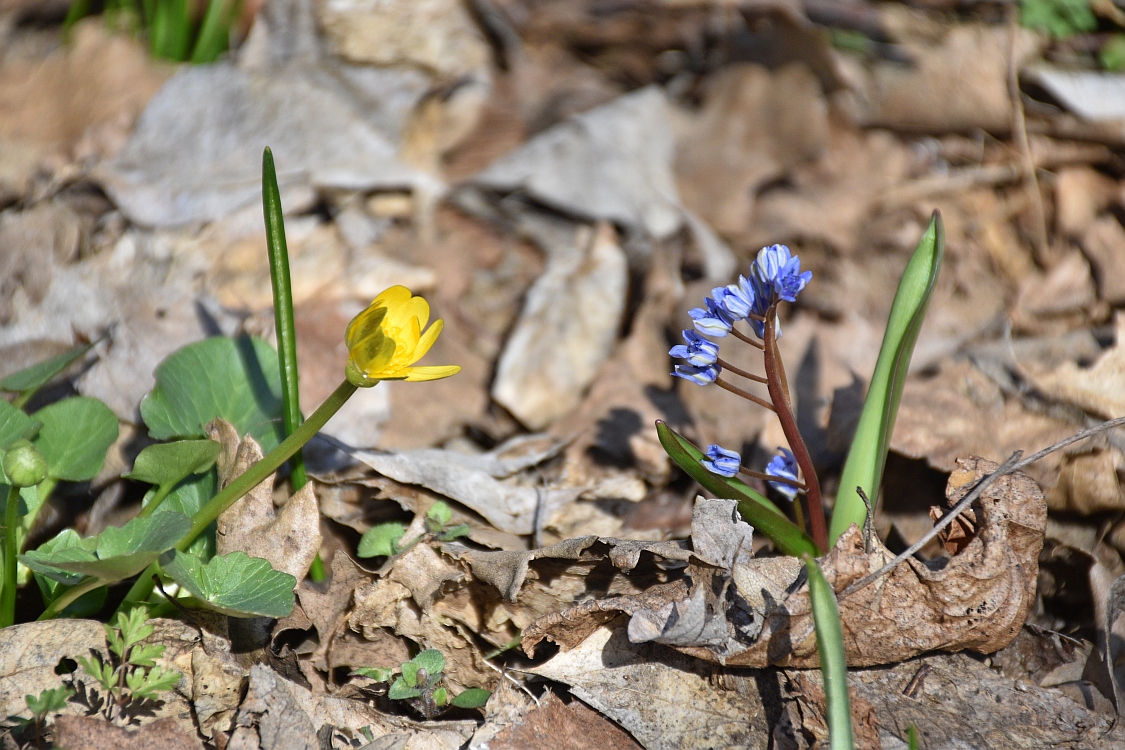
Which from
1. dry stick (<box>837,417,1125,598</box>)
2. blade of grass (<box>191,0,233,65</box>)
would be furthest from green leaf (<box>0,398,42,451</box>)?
blade of grass (<box>191,0,233,65</box>)

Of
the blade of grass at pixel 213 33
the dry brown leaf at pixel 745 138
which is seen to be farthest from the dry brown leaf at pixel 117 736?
the blade of grass at pixel 213 33

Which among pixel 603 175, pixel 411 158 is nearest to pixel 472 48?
pixel 411 158

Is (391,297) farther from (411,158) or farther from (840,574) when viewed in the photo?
(411,158)

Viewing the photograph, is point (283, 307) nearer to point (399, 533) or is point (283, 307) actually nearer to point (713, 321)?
point (399, 533)

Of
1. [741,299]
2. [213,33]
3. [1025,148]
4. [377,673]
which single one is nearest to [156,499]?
[377,673]

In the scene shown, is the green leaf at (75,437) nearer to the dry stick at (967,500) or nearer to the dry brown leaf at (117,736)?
the dry brown leaf at (117,736)

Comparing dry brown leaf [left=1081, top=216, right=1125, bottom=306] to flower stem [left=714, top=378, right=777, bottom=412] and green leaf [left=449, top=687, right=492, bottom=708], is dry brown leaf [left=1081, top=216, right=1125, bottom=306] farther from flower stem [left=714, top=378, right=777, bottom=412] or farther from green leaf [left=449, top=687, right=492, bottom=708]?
green leaf [left=449, top=687, right=492, bottom=708]
